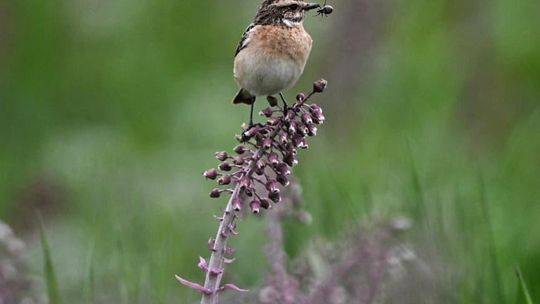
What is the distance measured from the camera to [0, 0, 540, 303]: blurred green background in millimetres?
5172

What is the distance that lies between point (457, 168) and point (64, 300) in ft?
7.43

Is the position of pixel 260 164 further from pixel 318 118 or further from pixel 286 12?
pixel 286 12

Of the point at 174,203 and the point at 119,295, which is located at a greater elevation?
the point at 174,203

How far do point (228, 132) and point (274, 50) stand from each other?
430cm

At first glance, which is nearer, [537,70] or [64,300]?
[64,300]

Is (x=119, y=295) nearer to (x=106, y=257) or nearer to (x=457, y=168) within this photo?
(x=106, y=257)

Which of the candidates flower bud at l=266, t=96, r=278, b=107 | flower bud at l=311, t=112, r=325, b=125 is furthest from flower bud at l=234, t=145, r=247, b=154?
flower bud at l=266, t=96, r=278, b=107

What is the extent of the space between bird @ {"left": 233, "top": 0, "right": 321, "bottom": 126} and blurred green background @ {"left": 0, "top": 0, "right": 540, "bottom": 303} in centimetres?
57

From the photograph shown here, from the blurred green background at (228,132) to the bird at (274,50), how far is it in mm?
570

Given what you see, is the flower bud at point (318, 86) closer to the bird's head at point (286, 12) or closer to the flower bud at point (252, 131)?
the flower bud at point (252, 131)

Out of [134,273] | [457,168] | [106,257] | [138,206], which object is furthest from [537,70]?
[134,273]

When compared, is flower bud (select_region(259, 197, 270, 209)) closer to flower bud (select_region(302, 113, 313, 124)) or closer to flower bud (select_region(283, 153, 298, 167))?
flower bud (select_region(283, 153, 298, 167))

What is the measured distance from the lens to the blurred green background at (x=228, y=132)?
517cm

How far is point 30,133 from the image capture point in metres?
8.60
